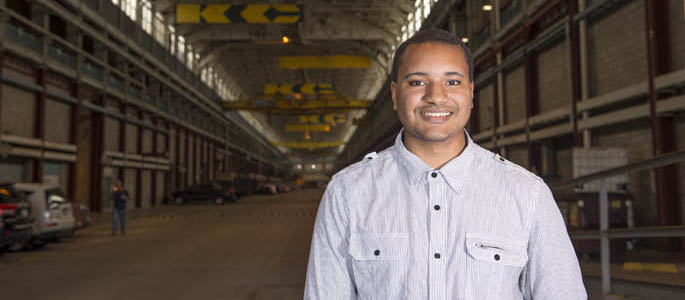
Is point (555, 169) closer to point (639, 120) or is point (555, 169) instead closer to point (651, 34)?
point (639, 120)

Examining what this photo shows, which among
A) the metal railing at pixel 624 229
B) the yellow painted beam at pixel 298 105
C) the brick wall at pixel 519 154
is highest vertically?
the yellow painted beam at pixel 298 105

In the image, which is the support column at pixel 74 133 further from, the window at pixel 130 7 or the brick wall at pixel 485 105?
the brick wall at pixel 485 105

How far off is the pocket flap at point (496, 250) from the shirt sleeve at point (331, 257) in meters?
0.43

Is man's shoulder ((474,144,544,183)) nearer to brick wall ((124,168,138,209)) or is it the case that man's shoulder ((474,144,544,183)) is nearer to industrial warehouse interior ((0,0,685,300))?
industrial warehouse interior ((0,0,685,300))

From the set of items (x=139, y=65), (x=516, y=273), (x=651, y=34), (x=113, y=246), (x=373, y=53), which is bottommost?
(x=113, y=246)

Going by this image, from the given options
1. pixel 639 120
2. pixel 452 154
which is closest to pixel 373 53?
pixel 639 120

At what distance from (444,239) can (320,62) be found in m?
36.9

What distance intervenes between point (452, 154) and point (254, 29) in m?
35.4

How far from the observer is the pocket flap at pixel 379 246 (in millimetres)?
1688

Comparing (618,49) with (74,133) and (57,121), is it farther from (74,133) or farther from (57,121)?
(74,133)

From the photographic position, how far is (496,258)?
1667 millimetres

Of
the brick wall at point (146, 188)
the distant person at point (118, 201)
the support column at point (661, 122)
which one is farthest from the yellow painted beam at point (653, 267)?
the brick wall at point (146, 188)

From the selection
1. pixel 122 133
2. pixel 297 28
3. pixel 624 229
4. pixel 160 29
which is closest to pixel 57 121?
pixel 122 133

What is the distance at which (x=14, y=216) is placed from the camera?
34.1 ft
